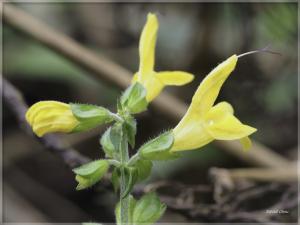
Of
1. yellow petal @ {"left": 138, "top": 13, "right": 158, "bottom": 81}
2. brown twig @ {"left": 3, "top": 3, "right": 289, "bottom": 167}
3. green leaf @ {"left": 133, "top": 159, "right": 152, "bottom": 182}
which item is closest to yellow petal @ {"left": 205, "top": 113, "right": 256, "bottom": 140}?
green leaf @ {"left": 133, "top": 159, "right": 152, "bottom": 182}

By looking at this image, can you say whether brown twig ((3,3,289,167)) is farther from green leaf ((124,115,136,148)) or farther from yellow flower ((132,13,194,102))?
green leaf ((124,115,136,148))

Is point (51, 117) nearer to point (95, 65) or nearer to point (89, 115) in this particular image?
point (89, 115)

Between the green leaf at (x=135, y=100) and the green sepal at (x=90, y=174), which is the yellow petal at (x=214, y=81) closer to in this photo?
the green leaf at (x=135, y=100)

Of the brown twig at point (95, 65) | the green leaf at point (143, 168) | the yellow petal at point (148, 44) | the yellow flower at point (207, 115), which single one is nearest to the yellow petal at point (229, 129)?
the yellow flower at point (207, 115)

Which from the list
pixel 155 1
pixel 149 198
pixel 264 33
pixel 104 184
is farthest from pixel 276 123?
pixel 149 198

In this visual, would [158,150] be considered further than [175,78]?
No

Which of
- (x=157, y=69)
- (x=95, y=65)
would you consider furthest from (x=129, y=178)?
(x=157, y=69)
